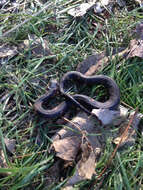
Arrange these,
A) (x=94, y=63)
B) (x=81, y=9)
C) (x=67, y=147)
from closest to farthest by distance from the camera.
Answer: (x=67, y=147)
(x=94, y=63)
(x=81, y=9)

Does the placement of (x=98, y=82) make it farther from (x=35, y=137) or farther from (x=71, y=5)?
(x=71, y=5)

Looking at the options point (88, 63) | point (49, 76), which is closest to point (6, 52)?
point (49, 76)

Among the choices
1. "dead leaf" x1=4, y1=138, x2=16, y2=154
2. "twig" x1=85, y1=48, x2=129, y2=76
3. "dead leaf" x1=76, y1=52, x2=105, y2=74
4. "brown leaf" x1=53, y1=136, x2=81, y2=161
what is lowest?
"brown leaf" x1=53, y1=136, x2=81, y2=161

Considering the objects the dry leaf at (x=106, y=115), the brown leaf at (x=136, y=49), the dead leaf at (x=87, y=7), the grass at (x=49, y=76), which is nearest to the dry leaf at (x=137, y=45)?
the brown leaf at (x=136, y=49)

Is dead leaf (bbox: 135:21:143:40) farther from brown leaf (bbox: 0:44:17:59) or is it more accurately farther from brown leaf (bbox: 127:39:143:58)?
brown leaf (bbox: 0:44:17:59)

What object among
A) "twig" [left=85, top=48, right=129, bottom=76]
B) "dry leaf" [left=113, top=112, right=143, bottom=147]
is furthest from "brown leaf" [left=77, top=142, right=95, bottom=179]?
"twig" [left=85, top=48, right=129, bottom=76]

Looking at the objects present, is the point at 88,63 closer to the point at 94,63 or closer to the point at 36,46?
the point at 94,63
